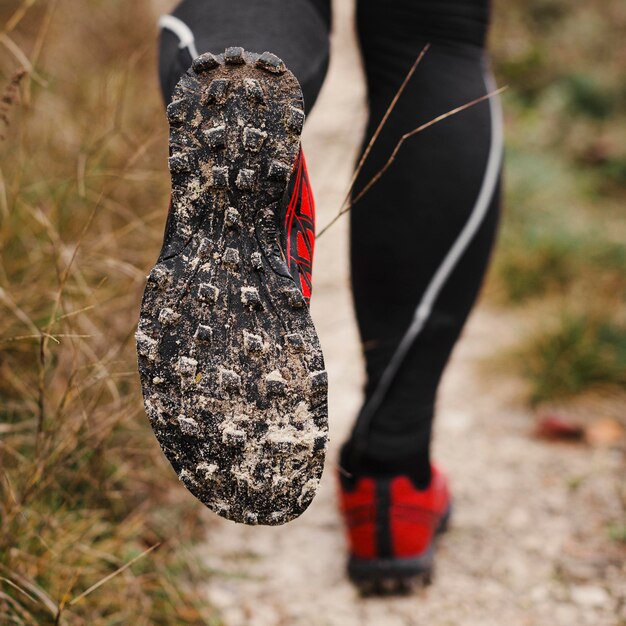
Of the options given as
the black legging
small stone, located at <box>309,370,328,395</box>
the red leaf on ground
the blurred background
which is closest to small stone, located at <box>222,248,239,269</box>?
small stone, located at <box>309,370,328,395</box>

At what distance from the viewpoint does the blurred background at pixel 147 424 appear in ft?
3.12

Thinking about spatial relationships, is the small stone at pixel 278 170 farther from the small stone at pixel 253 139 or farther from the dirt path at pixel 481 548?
the dirt path at pixel 481 548

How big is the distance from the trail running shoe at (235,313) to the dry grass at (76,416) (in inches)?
7.0

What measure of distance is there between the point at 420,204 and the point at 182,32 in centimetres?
37

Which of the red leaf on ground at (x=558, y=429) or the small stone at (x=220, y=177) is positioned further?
the red leaf on ground at (x=558, y=429)

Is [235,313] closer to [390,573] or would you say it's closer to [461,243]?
[461,243]

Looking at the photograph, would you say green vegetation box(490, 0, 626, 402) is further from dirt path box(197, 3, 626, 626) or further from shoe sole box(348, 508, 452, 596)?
shoe sole box(348, 508, 452, 596)

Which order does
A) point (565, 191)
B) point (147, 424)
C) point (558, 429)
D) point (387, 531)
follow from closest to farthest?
point (387, 531)
point (147, 424)
point (558, 429)
point (565, 191)

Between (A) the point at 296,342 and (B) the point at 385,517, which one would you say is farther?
(B) the point at 385,517

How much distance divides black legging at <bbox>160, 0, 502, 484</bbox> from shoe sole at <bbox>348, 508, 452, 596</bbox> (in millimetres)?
188

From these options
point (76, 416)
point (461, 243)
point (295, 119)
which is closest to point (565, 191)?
point (461, 243)

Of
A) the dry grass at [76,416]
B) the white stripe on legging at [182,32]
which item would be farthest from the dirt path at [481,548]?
the white stripe on legging at [182,32]

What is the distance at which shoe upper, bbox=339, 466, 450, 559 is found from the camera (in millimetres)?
1108

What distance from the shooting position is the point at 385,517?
3.64 ft
